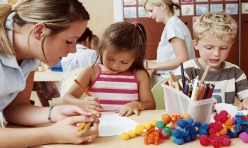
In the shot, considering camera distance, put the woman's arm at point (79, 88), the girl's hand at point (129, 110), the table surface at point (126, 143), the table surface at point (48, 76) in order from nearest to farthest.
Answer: the table surface at point (126, 143), the girl's hand at point (129, 110), the woman's arm at point (79, 88), the table surface at point (48, 76)

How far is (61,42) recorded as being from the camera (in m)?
1.02

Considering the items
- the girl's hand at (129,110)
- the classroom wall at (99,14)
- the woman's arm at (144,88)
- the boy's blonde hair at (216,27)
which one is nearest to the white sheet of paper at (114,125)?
the girl's hand at (129,110)

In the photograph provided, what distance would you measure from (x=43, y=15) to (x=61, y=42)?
0.32ft

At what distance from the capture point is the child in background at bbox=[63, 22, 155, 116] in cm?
145

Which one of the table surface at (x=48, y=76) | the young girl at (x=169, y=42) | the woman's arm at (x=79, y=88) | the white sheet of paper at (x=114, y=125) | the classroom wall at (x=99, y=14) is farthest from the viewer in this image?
the classroom wall at (x=99, y=14)

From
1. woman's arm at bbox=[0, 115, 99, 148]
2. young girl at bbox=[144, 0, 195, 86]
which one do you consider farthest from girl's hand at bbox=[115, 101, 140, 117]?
young girl at bbox=[144, 0, 195, 86]

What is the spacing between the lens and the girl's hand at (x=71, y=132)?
862 millimetres

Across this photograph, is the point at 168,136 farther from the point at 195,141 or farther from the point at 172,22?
the point at 172,22

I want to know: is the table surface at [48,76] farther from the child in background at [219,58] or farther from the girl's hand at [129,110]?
the girl's hand at [129,110]

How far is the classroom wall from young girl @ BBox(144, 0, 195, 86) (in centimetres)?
194

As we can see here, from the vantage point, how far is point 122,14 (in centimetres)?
424

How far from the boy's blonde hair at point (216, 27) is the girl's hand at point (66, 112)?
719 millimetres

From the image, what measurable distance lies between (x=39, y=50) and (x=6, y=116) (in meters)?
0.26

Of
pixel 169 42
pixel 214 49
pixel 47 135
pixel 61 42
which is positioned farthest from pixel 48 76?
pixel 47 135
